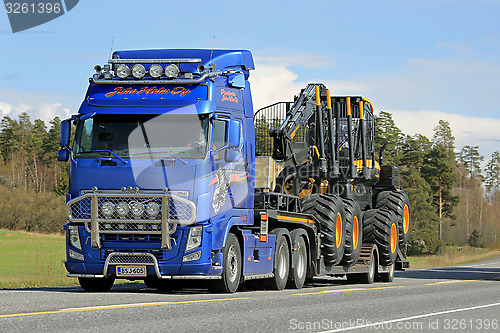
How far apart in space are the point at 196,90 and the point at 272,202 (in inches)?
159

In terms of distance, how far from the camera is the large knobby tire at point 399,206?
2506cm

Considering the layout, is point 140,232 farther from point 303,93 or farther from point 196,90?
point 303,93

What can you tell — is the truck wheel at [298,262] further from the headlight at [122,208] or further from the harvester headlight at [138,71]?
the harvester headlight at [138,71]

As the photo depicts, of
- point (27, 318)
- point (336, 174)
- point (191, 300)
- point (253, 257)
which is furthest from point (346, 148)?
point (27, 318)

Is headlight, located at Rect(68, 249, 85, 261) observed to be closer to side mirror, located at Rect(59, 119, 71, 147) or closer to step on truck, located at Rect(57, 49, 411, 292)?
step on truck, located at Rect(57, 49, 411, 292)

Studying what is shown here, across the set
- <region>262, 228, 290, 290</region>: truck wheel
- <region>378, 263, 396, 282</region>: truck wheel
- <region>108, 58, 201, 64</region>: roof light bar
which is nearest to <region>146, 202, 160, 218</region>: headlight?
<region>108, 58, 201, 64</region>: roof light bar

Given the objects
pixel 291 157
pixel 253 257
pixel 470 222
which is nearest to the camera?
pixel 253 257

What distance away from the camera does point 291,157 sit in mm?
21859

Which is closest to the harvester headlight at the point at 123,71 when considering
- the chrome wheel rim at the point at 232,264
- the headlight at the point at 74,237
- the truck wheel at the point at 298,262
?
the headlight at the point at 74,237

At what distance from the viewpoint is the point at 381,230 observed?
24.1 metres

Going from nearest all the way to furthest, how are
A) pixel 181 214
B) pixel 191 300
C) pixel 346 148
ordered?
1. pixel 191 300
2. pixel 181 214
3. pixel 346 148

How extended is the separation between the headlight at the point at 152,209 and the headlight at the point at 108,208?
0.63 meters

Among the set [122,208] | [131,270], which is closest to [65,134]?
[122,208]

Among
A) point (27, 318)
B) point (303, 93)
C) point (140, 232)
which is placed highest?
point (303, 93)
